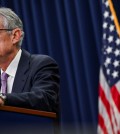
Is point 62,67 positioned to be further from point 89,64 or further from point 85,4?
point 85,4

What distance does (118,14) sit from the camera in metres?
4.82

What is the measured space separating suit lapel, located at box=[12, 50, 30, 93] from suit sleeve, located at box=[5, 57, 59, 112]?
2.1 inches

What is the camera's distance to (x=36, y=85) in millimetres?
2201

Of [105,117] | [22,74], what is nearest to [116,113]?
[105,117]

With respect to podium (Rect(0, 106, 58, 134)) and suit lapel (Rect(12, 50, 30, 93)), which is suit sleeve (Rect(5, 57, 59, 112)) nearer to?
suit lapel (Rect(12, 50, 30, 93))

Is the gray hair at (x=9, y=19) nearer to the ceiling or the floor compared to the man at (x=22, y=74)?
nearer to the ceiling

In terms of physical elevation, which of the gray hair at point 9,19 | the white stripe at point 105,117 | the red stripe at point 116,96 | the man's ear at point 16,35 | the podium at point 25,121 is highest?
the gray hair at point 9,19

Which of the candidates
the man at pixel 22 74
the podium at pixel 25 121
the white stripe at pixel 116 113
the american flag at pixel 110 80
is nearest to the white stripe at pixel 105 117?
the american flag at pixel 110 80

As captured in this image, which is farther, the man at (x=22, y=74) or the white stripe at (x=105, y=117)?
the white stripe at (x=105, y=117)

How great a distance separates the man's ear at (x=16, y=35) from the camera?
256cm

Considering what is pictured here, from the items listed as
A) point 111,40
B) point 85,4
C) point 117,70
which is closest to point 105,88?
point 117,70

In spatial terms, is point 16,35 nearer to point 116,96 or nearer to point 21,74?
point 21,74

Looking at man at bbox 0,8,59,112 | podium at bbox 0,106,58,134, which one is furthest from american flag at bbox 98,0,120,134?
podium at bbox 0,106,58,134

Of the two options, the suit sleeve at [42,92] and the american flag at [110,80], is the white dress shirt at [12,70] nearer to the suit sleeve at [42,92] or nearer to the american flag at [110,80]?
the suit sleeve at [42,92]
